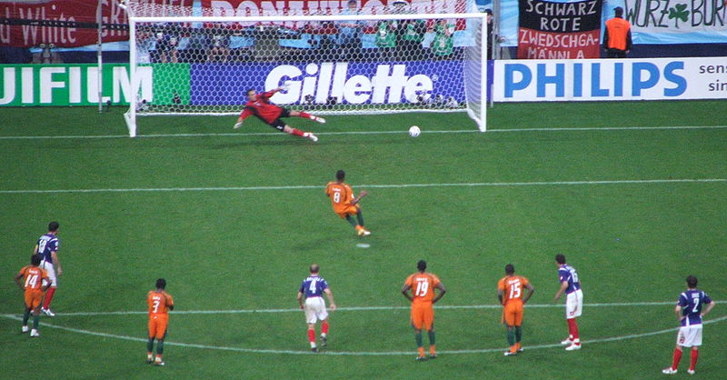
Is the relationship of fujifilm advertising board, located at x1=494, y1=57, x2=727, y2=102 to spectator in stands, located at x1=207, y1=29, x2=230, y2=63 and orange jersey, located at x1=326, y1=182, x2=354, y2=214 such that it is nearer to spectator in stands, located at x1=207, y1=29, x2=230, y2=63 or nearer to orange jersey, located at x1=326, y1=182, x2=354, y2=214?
spectator in stands, located at x1=207, y1=29, x2=230, y2=63

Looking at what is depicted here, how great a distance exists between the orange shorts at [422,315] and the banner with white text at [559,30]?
16.4 m

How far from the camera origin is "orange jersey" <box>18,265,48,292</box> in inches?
706

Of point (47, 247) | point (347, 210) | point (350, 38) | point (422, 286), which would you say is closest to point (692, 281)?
point (422, 286)

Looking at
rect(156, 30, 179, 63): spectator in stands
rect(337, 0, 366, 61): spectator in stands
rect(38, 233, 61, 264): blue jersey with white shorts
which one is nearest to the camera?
rect(38, 233, 61, 264): blue jersey with white shorts

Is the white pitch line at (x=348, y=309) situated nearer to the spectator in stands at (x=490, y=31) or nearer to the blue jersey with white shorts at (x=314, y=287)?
the blue jersey with white shorts at (x=314, y=287)

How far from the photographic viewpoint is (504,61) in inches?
1197

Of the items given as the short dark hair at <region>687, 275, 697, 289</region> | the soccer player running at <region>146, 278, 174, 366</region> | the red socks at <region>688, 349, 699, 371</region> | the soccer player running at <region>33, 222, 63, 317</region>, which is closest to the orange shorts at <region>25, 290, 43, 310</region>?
the soccer player running at <region>33, 222, 63, 317</region>

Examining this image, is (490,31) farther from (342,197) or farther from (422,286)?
(422,286)

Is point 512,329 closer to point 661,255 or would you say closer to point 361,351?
point 361,351

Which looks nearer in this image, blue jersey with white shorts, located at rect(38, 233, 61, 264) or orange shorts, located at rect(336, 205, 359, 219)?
blue jersey with white shorts, located at rect(38, 233, 61, 264)

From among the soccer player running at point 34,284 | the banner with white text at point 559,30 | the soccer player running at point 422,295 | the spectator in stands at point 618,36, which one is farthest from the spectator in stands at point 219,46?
the soccer player running at point 422,295

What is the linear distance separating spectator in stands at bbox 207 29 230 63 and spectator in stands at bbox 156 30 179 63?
37.8 inches

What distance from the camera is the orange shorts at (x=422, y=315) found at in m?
16.9

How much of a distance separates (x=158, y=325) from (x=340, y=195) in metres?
5.60
